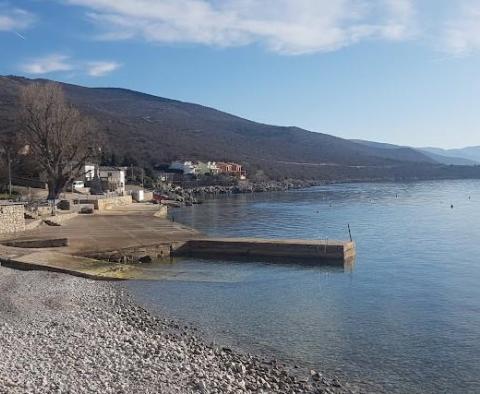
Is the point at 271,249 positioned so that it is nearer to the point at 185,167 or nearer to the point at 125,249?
the point at 125,249

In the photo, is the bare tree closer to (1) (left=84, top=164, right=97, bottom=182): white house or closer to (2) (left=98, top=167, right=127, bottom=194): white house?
(2) (left=98, top=167, right=127, bottom=194): white house

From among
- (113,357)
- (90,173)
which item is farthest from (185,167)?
(113,357)

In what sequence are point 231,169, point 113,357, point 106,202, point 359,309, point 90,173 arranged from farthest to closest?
point 231,169
point 90,173
point 106,202
point 359,309
point 113,357

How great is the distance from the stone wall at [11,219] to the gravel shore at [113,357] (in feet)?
47.7

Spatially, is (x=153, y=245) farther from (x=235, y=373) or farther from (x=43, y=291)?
(x=235, y=373)

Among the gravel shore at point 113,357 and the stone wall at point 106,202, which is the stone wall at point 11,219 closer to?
the gravel shore at point 113,357

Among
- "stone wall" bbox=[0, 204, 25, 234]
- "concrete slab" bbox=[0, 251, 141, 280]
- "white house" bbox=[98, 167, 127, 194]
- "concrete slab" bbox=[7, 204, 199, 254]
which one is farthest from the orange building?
"concrete slab" bbox=[0, 251, 141, 280]

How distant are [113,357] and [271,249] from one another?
61.8ft

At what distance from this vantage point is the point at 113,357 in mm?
12148

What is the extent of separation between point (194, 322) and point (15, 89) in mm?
184149

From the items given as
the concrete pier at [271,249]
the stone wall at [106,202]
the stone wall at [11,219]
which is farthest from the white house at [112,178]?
the concrete pier at [271,249]

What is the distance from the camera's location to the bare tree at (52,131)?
4897cm

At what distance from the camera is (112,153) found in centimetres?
12250

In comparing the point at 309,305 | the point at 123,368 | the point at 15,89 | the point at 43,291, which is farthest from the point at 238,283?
the point at 15,89
